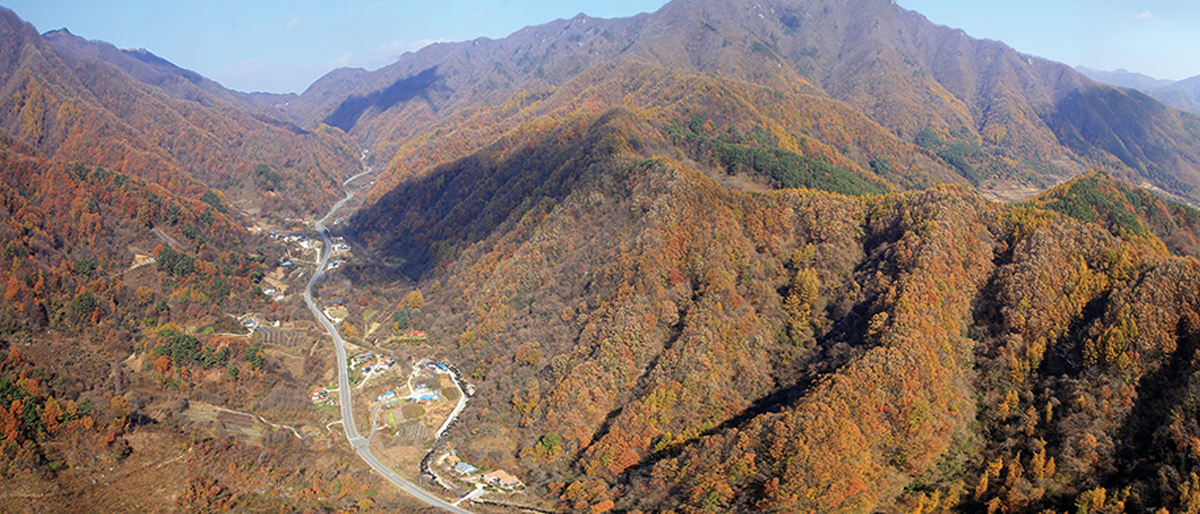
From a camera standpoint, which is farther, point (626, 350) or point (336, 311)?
point (336, 311)

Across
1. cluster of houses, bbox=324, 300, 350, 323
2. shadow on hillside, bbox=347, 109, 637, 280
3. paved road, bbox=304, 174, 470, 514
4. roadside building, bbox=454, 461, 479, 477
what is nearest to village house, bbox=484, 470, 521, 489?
roadside building, bbox=454, 461, 479, 477

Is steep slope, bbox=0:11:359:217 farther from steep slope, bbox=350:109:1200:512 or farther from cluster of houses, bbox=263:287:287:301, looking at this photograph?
steep slope, bbox=350:109:1200:512

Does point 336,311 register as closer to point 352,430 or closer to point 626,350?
point 352,430

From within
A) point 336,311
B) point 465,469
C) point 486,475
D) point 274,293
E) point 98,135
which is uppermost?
point 98,135

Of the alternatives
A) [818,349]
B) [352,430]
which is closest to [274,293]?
[352,430]

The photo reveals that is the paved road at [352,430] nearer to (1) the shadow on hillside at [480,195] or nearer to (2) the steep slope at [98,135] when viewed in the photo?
(1) the shadow on hillside at [480,195]

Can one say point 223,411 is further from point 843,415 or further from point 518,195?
point 843,415

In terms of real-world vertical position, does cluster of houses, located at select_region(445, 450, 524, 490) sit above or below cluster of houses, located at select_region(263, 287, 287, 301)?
below

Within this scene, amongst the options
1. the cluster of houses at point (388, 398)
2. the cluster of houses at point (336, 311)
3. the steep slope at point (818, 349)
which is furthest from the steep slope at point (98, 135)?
the cluster of houses at point (388, 398)

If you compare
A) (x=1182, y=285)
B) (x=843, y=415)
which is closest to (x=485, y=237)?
(x=843, y=415)
